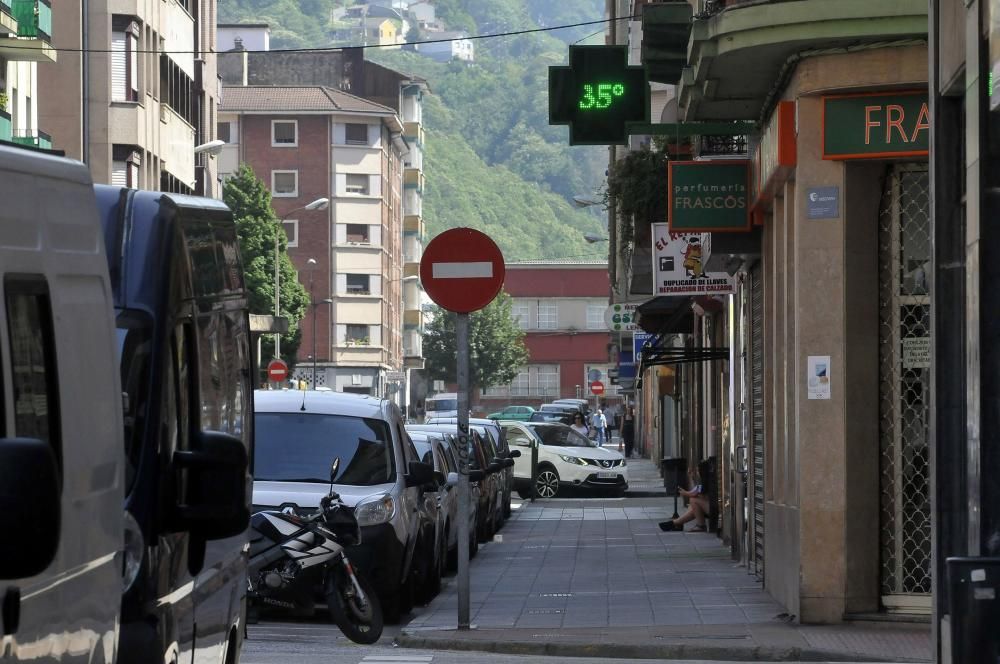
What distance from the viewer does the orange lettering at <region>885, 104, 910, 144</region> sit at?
47.6 feet

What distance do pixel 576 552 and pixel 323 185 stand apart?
304 feet

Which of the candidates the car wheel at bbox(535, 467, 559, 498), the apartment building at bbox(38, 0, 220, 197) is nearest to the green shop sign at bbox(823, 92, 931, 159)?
the car wheel at bbox(535, 467, 559, 498)

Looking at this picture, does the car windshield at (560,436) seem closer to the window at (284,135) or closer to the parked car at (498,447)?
the parked car at (498,447)

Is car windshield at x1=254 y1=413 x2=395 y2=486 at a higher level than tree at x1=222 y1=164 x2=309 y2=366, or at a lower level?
lower

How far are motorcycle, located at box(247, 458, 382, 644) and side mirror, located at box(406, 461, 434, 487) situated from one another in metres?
2.36

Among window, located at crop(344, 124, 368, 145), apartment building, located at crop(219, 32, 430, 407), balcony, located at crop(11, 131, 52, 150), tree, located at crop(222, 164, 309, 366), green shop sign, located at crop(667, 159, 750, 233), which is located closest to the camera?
green shop sign, located at crop(667, 159, 750, 233)

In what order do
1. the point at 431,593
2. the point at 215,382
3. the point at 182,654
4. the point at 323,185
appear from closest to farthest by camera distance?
the point at 182,654
the point at 215,382
the point at 431,593
the point at 323,185

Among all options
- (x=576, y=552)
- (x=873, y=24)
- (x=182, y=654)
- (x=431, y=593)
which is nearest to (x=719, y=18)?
(x=873, y=24)

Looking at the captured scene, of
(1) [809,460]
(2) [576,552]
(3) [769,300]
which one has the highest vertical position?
(3) [769,300]

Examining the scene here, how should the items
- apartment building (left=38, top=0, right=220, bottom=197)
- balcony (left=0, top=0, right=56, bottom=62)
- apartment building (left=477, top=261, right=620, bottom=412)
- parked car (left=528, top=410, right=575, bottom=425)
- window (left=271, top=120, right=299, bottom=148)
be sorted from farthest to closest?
1. apartment building (left=477, top=261, right=620, bottom=412)
2. window (left=271, top=120, right=299, bottom=148)
3. parked car (left=528, top=410, right=575, bottom=425)
4. apartment building (left=38, top=0, right=220, bottom=197)
5. balcony (left=0, top=0, right=56, bottom=62)

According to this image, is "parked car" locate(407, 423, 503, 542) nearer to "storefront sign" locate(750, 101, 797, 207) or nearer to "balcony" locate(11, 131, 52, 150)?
"storefront sign" locate(750, 101, 797, 207)

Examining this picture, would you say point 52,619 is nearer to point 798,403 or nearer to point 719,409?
point 798,403

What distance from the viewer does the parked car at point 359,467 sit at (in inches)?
599

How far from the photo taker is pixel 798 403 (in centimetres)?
1505
